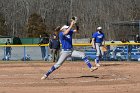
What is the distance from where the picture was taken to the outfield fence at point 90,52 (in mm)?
30172

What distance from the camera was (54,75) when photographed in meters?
17.2

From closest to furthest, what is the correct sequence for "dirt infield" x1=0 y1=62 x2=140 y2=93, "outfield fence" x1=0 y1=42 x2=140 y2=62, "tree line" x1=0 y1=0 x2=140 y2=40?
"dirt infield" x1=0 y1=62 x2=140 y2=93, "outfield fence" x1=0 y1=42 x2=140 y2=62, "tree line" x1=0 y1=0 x2=140 y2=40

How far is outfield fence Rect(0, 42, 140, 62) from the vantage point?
3017 cm

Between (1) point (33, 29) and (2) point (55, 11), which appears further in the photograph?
(2) point (55, 11)

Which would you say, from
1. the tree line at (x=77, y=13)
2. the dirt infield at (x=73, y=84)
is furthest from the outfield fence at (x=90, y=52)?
the tree line at (x=77, y=13)

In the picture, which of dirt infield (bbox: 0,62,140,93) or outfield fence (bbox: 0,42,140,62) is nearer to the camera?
dirt infield (bbox: 0,62,140,93)

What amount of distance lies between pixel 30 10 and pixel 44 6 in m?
3.12

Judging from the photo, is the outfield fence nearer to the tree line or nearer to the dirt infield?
the dirt infield

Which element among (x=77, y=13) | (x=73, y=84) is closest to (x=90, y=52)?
(x=73, y=84)

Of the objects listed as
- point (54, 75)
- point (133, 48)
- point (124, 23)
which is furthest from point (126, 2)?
point (54, 75)

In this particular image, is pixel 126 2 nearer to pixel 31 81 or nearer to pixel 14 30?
pixel 14 30

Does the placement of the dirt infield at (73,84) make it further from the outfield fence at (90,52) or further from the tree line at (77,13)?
the tree line at (77,13)

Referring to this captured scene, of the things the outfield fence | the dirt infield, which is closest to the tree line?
the outfield fence

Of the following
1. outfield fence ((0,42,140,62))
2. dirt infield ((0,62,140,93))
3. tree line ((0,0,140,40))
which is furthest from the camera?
tree line ((0,0,140,40))
